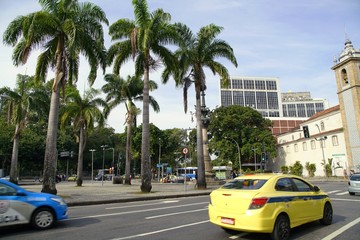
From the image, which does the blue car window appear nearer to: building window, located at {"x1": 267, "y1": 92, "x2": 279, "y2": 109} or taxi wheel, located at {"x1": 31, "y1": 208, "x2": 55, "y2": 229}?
taxi wheel, located at {"x1": 31, "y1": 208, "x2": 55, "y2": 229}

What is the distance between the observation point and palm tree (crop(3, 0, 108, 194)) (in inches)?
606

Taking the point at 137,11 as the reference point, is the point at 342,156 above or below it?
below

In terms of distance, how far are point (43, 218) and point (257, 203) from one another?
18.9ft

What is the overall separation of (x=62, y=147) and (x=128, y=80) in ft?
112

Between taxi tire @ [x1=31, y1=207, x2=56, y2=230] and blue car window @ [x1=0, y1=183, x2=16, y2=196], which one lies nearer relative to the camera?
blue car window @ [x1=0, y1=183, x2=16, y2=196]

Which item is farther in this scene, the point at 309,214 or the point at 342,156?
the point at 342,156

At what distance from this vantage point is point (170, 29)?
800 inches

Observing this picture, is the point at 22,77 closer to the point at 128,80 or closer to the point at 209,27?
the point at 128,80

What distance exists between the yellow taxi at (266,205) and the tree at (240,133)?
50114 mm

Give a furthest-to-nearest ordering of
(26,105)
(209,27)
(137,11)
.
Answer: (26,105), (209,27), (137,11)

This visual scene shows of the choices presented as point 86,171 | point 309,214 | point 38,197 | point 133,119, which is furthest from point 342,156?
point 86,171

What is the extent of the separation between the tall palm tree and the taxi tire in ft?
36.5

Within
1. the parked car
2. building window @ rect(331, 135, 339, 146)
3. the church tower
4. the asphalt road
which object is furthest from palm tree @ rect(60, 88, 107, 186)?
building window @ rect(331, 135, 339, 146)

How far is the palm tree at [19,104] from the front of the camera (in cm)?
2912
